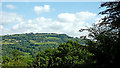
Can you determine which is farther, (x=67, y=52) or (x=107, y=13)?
(x=67, y=52)

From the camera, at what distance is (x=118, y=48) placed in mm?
6285

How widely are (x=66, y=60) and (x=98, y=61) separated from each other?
118 ft

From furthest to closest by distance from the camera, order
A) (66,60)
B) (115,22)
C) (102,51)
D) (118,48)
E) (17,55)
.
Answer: (17,55), (66,60), (115,22), (102,51), (118,48)

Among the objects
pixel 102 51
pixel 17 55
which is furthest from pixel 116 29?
pixel 17 55

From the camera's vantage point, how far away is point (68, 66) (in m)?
10.0

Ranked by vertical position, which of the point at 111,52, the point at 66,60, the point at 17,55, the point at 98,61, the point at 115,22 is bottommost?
the point at 17,55

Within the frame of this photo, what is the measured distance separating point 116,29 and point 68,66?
3472mm

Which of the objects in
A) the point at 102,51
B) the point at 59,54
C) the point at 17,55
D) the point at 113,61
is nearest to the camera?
the point at 113,61

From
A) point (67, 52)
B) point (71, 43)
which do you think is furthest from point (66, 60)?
point (71, 43)

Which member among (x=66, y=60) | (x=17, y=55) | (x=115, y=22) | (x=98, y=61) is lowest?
(x=17, y=55)

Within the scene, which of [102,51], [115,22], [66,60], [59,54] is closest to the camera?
[102,51]

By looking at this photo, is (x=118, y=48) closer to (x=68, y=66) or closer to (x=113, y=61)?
(x=113, y=61)

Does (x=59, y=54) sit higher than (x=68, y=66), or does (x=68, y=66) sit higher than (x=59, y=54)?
(x=68, y=66)

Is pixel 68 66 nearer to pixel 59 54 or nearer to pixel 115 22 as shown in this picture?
pixel 115 22
